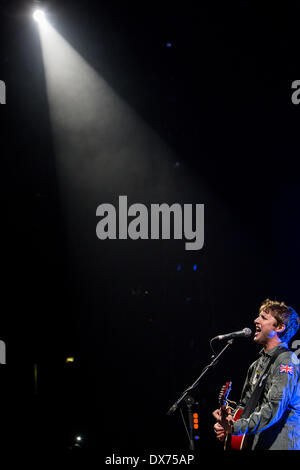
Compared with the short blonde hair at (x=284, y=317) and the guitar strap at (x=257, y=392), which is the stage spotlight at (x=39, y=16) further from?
the guitar strap at (x=257, y=392)

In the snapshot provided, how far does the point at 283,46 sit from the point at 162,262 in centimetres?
231

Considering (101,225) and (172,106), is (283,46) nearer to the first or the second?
(172,106)

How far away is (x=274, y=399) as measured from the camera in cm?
293

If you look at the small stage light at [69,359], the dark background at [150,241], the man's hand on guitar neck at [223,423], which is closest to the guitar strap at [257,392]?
the man's hand on guitar neck at [223,423]

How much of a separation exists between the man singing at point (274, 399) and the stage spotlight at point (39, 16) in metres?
3.67

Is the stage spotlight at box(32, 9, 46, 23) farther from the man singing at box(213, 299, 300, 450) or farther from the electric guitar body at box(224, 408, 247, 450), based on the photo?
the electric guitar body at box(224, 408, 247, 450)

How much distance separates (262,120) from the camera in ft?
15.2

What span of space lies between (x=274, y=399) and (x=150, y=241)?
218 centimetres

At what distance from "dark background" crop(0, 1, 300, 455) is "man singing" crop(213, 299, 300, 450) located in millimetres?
1002

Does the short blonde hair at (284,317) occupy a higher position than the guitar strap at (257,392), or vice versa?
the short blonde hair at (284,317)

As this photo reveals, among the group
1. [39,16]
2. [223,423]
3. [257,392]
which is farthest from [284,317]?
[39,16]

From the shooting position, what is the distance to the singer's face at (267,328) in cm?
331

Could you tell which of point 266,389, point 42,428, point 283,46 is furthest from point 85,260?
point 283,46

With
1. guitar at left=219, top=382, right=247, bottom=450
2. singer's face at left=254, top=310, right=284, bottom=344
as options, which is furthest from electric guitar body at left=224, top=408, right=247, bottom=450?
singer's face at left=254, top=310, right=284, bottom=344
